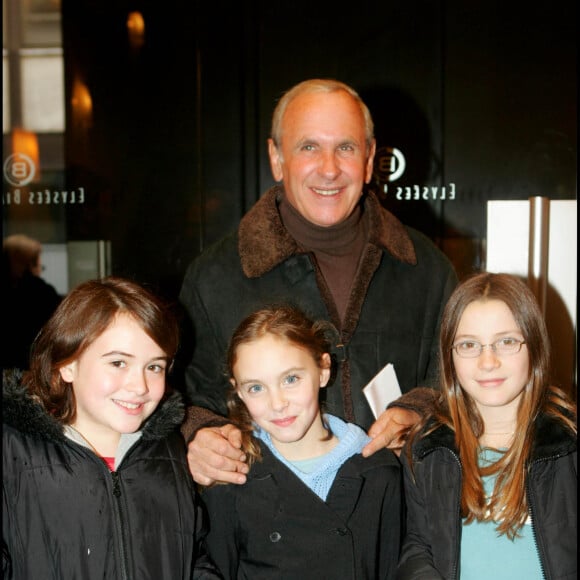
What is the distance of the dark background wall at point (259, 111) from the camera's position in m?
3.15

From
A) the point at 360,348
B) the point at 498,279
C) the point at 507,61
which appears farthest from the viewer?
the point at 507,61

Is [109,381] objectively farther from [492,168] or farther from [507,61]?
[507,61]

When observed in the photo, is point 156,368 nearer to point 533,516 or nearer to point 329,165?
point 329,165

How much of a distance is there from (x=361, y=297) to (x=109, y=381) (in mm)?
794

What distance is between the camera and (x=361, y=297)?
2217 mm

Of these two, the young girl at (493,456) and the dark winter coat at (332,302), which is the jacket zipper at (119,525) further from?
the young girl at (493,456)

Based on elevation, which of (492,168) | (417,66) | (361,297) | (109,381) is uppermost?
(417,66)

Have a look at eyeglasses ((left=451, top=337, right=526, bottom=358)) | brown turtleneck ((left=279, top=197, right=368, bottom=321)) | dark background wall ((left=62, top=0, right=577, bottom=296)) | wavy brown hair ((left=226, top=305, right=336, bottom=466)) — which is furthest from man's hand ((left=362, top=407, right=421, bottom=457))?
dark background wall ((left=62, top=0, right=577, bottom=296))

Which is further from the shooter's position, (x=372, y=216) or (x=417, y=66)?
(x=417, y=66)

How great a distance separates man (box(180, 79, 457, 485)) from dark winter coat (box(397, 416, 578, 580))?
0.36 m

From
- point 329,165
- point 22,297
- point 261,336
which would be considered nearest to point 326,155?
point 329,165

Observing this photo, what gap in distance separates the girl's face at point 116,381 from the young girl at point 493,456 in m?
0.66

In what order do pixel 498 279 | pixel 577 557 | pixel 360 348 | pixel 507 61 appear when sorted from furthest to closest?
1. pixel 507 61
2. pixel 360 348
3. pixel 498 279
4. pixel 577 557

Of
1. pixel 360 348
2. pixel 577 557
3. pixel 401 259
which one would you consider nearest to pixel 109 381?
pixel 360 348
